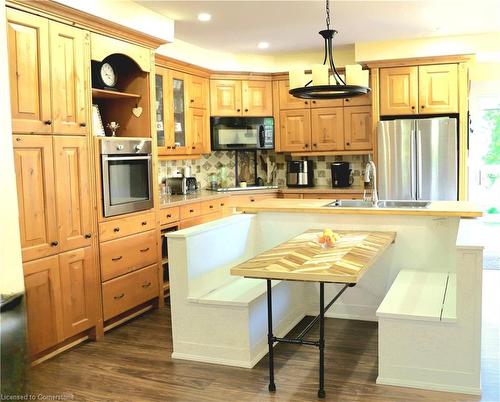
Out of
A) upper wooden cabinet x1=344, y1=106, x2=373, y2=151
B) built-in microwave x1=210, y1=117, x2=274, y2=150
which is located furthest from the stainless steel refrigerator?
built-in microwave x1=210, y1=117, x2=274, y2=150

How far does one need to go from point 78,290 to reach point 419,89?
4.31 meters

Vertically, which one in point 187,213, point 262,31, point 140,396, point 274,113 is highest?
point 262,31

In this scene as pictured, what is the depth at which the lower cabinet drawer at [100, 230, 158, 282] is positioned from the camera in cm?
415

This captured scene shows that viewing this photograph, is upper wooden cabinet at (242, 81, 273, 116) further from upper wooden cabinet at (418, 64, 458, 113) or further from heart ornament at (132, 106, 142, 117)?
heart ornament at (132, 106, 142, 117)

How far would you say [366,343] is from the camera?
151 inches

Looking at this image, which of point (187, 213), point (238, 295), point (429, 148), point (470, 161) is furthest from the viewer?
point (470, 161)

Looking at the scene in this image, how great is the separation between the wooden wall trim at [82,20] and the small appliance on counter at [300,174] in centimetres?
284

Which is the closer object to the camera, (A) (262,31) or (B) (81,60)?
(B) (81,60)

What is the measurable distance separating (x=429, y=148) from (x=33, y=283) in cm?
438

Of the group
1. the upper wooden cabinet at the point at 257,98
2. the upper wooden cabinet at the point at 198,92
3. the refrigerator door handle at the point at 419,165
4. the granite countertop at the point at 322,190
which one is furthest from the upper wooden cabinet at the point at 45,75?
the refrigerator door handle at the point at 419,165

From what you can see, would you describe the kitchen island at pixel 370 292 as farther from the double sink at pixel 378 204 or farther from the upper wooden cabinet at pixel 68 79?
the upper wooden cabinet at pixel 68 79

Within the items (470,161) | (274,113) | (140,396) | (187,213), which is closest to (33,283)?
(140,396)

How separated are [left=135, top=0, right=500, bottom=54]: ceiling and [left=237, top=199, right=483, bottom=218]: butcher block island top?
1.70 meters

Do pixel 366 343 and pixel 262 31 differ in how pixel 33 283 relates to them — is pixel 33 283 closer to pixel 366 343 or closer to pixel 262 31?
pixel 366 343
